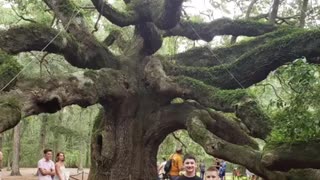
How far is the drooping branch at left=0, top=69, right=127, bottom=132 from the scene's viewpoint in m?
8.19

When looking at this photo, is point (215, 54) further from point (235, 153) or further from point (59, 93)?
point (59, 93)

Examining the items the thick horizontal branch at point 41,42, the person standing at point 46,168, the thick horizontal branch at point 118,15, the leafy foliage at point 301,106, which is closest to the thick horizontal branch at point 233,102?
the thick horizontal branch at point 118,15

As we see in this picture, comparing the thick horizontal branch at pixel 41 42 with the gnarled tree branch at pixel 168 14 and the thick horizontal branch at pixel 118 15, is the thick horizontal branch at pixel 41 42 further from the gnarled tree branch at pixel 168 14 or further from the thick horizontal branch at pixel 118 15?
the gnarled tree branch at pixel 168 14

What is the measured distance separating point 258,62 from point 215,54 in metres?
1.82

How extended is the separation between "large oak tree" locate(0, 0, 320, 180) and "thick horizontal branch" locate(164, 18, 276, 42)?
0.03 metres

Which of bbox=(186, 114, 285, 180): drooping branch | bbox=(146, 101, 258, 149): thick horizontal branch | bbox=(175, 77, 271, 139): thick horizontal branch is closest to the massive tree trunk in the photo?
bbox=(146, 101, 258, 149): thick horizontal branch

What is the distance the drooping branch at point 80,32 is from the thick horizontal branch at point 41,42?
98 mm

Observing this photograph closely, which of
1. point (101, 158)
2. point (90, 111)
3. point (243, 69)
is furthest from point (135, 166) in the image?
point (90, 111)

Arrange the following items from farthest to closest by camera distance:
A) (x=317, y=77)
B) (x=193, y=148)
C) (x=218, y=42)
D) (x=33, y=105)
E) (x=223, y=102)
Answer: (x=193, y=148) → (x=218, y=42) → (x=223, y=102) → (x=33, y=105) → (x=317, y=77)

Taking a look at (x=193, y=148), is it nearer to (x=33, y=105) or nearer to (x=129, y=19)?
(x=129, y=19)

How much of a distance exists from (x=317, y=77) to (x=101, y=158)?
673 cm

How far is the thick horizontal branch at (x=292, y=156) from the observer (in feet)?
22.0

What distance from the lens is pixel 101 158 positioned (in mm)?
11625

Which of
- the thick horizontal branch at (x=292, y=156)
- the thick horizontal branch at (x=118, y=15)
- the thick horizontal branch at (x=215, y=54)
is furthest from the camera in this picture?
the thick horizontal branch at (x=215, y=54)
